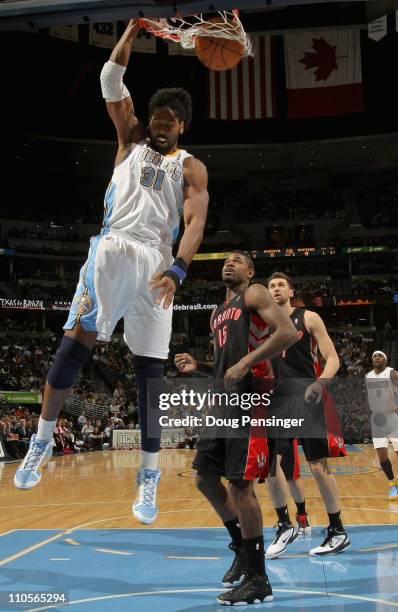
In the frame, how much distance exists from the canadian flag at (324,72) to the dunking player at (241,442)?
14.3m

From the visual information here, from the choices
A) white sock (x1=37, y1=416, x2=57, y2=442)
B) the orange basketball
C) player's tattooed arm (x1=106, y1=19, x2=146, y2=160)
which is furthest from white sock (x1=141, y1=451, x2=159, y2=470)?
the orange basketball

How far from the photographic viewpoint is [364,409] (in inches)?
837

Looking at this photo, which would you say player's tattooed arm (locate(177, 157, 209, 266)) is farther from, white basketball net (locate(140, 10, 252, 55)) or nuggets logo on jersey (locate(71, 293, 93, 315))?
white basketball net (locate(140, 10, 252, 55))

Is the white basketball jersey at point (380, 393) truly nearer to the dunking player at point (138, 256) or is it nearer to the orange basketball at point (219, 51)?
the orange basketball at point (219, 51)

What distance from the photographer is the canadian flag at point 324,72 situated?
59.8ft

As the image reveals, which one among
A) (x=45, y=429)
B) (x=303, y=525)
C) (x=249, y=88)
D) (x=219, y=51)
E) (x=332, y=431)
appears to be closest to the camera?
(x=45, y=429)

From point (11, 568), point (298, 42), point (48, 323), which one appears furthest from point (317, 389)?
point (48, 323)

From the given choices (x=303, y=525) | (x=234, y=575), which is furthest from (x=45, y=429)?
(x=303, y=525)

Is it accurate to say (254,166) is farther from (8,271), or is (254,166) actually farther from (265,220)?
(8,271)

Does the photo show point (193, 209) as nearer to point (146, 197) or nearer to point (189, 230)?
point (189, 230)

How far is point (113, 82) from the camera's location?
12.1ft

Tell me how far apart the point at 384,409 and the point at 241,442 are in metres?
6.26

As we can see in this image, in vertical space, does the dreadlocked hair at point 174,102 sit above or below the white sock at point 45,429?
above

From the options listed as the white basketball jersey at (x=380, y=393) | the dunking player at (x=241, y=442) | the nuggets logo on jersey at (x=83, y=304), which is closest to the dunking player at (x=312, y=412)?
the dunking player at (x=241, y=442)
